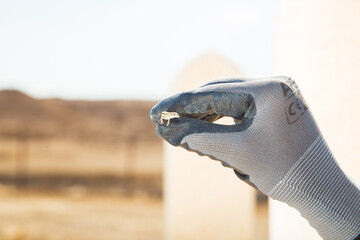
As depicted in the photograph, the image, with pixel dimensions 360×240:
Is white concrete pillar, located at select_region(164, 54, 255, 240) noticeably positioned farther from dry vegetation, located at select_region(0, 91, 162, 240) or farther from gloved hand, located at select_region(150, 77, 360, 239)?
dry vegetation, located at select_region(0, 91, 162, 240)

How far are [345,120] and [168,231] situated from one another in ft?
10.4

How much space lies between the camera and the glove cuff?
1.03 metres

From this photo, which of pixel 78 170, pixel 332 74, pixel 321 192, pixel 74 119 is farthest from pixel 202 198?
pixel 74 119

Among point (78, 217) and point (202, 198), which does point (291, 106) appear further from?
point (78, 217)

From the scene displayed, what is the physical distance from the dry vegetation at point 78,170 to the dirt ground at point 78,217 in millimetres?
21

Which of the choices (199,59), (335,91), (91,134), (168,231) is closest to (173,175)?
(168,231)

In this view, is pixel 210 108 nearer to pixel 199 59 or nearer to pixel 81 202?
pixel 199 59

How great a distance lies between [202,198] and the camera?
4.36m

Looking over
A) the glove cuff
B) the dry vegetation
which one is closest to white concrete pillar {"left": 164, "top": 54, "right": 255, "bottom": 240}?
the glove cuff

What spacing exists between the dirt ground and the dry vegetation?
0.8 inches

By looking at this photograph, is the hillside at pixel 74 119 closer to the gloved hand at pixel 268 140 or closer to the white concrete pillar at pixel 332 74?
the white concrete pillar at pixel 332 74

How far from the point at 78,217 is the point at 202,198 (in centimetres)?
700

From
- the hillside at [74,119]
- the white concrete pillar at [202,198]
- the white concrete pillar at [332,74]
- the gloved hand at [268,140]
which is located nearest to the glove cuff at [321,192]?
the gloved hand at [268,140]

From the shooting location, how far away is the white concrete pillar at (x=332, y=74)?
157 cm
